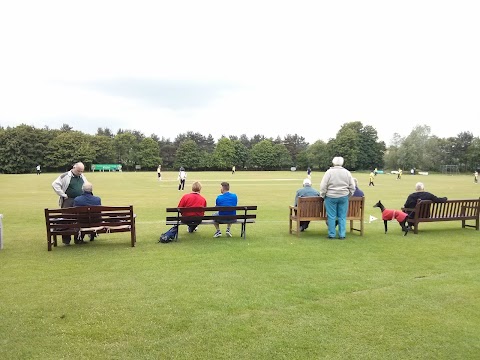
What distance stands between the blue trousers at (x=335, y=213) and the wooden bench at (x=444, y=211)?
202cm

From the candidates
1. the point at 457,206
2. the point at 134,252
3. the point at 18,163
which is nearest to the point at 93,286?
the point at 134,252

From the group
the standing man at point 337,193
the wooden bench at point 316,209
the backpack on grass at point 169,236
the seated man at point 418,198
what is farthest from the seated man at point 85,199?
the seated man at point 418,198

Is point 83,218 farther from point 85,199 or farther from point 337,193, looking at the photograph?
point 337,193

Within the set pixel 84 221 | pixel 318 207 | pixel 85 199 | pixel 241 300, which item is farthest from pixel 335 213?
pixel 85 199

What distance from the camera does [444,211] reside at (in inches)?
464

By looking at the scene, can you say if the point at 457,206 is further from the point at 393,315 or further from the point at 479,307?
the point at 393,315

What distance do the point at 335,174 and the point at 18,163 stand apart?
3792 inches

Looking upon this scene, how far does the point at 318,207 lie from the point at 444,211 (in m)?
3.93

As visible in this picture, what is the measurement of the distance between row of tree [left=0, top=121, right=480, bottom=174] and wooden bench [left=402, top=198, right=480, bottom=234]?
92.4 m

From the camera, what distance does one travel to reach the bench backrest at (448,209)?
36.2 feet

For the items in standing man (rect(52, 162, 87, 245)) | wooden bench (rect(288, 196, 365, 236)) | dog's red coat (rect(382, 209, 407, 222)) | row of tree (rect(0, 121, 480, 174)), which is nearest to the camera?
standing man (rect(52, 162, 87, 245))

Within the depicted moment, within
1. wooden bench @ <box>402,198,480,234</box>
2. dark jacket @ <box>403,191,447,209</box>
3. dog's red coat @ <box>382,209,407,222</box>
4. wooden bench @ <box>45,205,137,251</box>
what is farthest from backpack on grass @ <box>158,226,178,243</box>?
dark jacket @ <box>403,191,447,209</box>

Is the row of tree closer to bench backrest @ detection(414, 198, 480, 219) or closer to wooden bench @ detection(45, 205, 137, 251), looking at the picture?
wooden bench @ detection(45, 205, 137, 251)

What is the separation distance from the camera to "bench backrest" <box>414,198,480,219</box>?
11023mm
